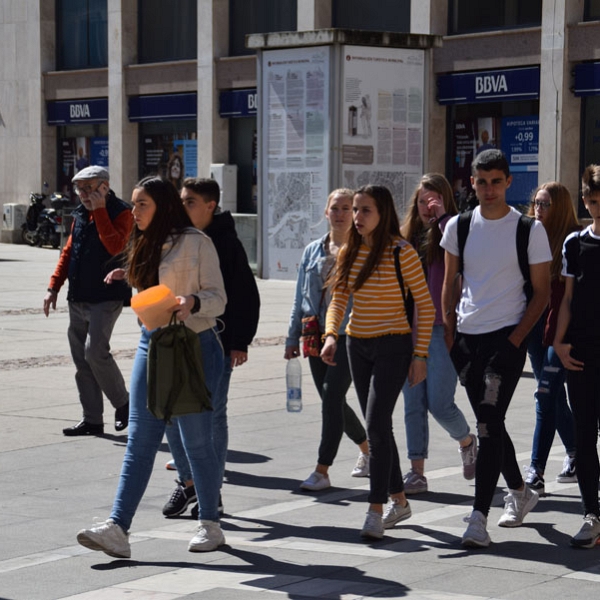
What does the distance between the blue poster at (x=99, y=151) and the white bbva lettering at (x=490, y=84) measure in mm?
12888

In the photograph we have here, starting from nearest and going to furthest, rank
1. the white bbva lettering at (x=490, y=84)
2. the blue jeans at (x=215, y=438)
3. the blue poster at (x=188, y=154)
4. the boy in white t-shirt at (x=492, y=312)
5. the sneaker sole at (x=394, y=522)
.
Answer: the boy in white t-shirt at (x=492, y=312), the sneaker sole at (x=394, y=522), the blue jeans at (x=215, y=438), the white bbva lettering at (x=490, y=84), the blue poster at (x=188, y=154)

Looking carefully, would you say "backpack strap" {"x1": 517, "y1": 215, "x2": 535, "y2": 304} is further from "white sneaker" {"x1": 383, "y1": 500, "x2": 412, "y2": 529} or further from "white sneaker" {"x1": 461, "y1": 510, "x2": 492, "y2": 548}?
"white sneaker" {"x1": 383, "y1": 500, "x2": 412, "y2": 529}

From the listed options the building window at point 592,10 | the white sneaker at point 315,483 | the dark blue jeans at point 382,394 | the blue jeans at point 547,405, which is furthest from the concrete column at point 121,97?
the dark blue jeans at point 382,394

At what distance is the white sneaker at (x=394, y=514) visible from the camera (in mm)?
6930

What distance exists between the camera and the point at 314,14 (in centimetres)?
2917

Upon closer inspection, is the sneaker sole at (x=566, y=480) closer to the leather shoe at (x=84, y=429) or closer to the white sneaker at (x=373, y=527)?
the white sneaker at (x=373, y=527)

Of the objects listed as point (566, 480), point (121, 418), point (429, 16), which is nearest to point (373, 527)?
point (566, 480)

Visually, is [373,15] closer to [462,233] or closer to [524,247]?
[462,233]

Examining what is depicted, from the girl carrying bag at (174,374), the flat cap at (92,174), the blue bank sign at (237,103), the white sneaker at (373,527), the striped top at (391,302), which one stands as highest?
the blue bank sign at (237,103)

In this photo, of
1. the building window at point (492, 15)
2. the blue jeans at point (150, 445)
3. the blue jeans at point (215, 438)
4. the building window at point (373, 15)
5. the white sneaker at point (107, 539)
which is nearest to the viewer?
the white sneaker at point (107, 539)

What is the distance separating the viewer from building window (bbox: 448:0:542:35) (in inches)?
1014

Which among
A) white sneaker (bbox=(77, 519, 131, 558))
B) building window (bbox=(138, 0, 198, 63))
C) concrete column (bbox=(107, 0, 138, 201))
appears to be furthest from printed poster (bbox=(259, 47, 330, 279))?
concrete column (bbox=(107, 0, 138, 201))

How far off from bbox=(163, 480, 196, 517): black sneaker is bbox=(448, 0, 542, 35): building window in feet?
65.2

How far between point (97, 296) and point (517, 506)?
3.87 m
